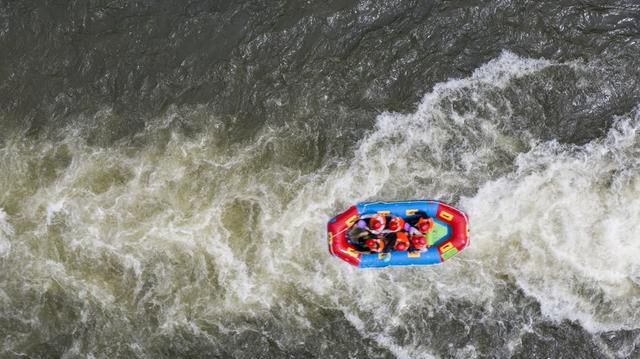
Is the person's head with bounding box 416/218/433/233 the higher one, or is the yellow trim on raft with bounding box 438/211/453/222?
the yellow trim on raft with bounding box 438/211/453/222

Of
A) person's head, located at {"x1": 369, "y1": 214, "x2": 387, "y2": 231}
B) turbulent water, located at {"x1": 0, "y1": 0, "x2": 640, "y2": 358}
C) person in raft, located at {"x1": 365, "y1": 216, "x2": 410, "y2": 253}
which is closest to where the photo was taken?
person's head, located at {"x1": 369, "y1": 214, "x2": 387, "y2": 231}

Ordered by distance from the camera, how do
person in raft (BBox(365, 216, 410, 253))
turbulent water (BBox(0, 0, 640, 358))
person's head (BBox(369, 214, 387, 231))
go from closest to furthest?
Result: person's head (BBox(369, 214, 387, 231)), person in raft (BBox(365, 216, 410, 253)), turbulent water (BBox(0, 0, 640, 358))

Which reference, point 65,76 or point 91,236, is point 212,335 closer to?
point 91,236

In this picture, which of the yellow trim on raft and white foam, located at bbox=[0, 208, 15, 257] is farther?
white foam, located at bbox=[0, 208, 15, 257]

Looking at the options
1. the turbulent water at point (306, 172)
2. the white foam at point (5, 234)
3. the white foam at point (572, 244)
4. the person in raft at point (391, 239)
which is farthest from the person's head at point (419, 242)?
the white foam at point (5, 234)

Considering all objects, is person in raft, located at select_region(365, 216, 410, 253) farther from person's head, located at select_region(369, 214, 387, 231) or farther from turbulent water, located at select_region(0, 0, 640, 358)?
turbulent water, located at select_region(0, 0, 640, 358)

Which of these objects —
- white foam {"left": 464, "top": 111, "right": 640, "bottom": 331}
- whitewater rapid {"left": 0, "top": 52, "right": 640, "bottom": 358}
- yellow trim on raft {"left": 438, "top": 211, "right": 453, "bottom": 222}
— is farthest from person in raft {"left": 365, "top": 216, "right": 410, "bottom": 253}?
white foam {"left": 464, "top": 111, "right": 640, "bottom": 331}

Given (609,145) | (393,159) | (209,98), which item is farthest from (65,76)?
(609,145)
